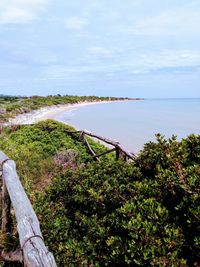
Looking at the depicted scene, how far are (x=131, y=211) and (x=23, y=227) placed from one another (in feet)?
3.83

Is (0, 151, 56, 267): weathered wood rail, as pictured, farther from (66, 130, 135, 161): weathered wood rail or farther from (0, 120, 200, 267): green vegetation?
(66, 130, 135, 161): weathered wood rail

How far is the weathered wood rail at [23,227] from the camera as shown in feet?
10.0

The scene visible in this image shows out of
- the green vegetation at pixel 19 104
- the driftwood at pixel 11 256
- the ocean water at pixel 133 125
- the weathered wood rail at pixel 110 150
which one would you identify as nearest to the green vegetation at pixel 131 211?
the driftwood at pixel 11 256

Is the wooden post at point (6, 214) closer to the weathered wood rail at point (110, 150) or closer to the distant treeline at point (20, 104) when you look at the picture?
the weathered wood rail at point (110, 150)

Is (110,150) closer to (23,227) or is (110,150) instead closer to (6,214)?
(6,214)

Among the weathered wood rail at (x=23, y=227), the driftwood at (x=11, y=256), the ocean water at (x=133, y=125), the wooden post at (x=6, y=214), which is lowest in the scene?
the ocean water at (x=133, y=125)

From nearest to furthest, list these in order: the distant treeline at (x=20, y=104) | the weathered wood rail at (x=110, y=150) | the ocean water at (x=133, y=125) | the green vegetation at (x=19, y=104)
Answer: the weathered wood rail at (x=110, y=150)
the ocean water at (x=133, y=125)
the green vegetation at (x=19, y=104)
the distant treeline at (x=20, y=104)

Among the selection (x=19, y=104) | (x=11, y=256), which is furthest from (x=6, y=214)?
(x=19, y=104)

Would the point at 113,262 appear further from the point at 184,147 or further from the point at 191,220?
the point at 184,147

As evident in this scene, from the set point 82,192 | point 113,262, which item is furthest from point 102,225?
point 82,192

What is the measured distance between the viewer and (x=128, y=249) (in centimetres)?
350

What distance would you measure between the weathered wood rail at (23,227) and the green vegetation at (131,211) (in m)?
0.50

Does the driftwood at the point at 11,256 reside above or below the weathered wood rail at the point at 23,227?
below

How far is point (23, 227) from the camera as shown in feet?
12.1
